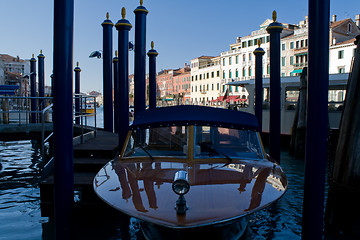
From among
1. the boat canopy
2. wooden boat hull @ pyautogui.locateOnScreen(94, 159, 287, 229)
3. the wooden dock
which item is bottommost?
the wooden dock

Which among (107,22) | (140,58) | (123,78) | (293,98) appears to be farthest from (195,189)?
(293,98)

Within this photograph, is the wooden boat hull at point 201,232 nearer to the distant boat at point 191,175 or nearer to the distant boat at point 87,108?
the distant boat at point 191,175

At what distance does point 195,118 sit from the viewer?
4.30 m

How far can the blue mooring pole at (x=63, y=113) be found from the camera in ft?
12.0

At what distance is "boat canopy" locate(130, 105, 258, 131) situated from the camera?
4.32 meters

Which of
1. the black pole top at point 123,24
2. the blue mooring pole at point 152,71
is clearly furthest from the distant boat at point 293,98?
the black pole top at point 123,24

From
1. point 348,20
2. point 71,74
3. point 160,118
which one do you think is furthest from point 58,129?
point 348,20

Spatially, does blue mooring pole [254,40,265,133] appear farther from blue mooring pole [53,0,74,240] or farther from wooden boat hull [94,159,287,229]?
blue mooring pole [53,0,74,240]

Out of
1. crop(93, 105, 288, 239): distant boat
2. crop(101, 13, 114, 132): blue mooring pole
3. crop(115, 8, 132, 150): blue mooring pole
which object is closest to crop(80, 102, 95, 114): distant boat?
crop(101, 13, 114, 132): blue mooring pole

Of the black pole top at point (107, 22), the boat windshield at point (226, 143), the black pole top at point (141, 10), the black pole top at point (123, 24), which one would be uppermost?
the black pole top at point (107, 22)

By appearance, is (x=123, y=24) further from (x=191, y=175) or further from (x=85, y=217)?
(x=191, y=175)

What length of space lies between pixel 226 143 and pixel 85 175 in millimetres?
2578

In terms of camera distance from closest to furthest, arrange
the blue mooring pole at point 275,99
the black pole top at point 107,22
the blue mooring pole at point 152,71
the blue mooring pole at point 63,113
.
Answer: the blue mooring pole at point 63,113 < the blue mooring pole at point 275,99 < the black pole top at point 107,22 < the blue mooring pole at point 152,71

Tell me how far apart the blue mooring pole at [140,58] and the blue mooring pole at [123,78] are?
0.80 ft
